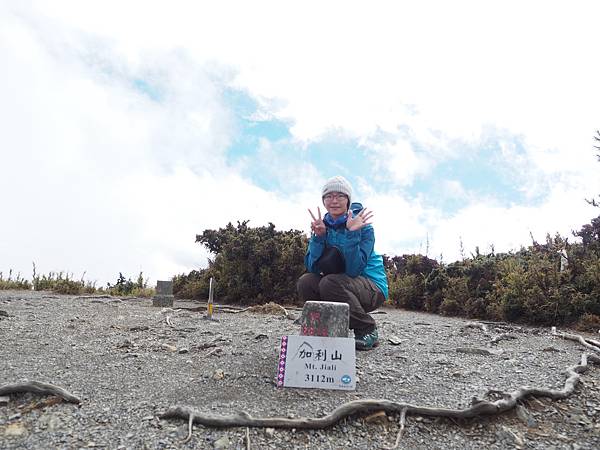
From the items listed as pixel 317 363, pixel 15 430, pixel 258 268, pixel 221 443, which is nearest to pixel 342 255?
pixel 317 363

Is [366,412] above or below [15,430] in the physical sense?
above

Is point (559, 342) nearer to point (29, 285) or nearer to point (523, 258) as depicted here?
point (523, 258)

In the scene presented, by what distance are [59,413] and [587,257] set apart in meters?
8.70

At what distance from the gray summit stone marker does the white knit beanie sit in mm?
5848

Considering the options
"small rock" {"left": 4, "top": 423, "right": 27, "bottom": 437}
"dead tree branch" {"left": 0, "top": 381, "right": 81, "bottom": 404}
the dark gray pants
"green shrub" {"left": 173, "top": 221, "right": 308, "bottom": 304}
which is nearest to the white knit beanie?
the dark gray pants

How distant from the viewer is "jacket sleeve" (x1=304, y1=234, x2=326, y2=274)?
14.5ft

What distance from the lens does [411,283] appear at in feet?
35.6

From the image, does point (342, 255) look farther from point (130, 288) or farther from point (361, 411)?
point (130, 288)

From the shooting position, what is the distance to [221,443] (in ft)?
8.94

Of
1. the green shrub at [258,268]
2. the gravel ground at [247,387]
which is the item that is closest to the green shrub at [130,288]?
the green shrub at [258,268]

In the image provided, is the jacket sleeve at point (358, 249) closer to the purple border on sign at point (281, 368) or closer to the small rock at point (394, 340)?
the purple border on sign at point (281, 368)

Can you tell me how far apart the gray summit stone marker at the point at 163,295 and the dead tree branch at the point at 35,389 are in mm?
5920

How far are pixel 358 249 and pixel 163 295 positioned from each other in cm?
607

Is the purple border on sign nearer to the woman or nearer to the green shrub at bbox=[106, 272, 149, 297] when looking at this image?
the woman
